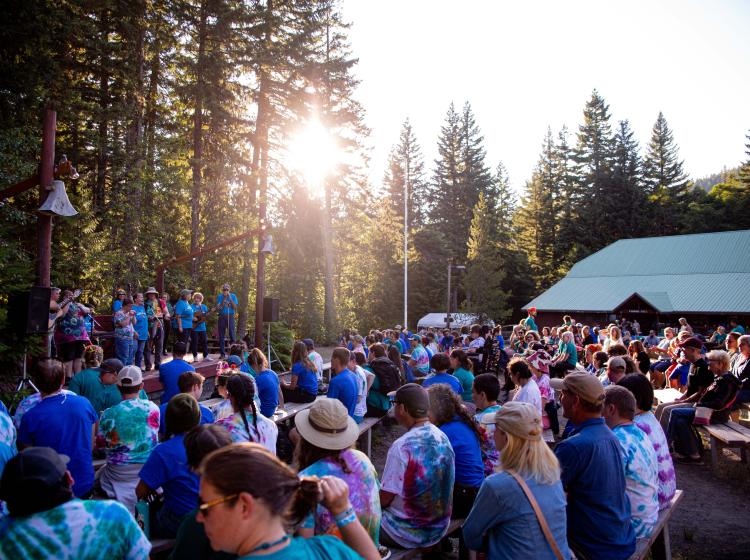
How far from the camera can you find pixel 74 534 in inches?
87.7

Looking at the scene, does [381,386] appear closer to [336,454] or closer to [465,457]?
[465,457]

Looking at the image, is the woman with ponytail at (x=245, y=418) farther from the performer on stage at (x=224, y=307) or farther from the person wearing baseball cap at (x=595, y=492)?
the performer on stage at (x=224, y=307)

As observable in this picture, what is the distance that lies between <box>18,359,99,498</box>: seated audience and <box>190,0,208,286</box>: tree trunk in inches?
647

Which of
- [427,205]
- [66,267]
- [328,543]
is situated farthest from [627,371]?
[427,205]

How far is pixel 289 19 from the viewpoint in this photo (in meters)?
23.6

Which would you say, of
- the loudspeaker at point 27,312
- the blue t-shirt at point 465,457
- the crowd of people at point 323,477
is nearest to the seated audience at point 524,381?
the crowd of people at point 323,477

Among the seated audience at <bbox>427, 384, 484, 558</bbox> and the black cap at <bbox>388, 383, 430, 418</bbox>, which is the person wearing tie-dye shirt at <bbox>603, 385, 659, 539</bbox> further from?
the black cap at <bbox>388, 383, 430, 418</bbox>

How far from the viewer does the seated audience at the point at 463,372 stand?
8.19 meters

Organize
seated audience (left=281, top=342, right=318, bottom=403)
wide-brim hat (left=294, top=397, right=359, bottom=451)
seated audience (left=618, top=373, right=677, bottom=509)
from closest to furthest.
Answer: wide-brim hat (left=294, top=397, right=359, bottom=451) → seated audience (left=618, top=373, right=677, bottom=509) → seated audience (left=281, top=342, right=318, bottom=403)

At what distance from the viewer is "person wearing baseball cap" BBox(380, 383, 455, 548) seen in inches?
142

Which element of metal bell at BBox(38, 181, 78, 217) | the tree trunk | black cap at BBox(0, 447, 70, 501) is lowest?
black cap at BBox(0, 447, 70, 501)

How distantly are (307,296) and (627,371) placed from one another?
23.1 meters

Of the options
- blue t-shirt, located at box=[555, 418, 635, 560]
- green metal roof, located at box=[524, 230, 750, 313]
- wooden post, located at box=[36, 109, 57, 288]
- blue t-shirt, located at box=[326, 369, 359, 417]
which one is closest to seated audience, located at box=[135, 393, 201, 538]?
blue t-shirt, located at box=[555, 418, 635, 560]

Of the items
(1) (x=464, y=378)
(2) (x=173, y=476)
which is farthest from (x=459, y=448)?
(1) (x=464, y=378)
